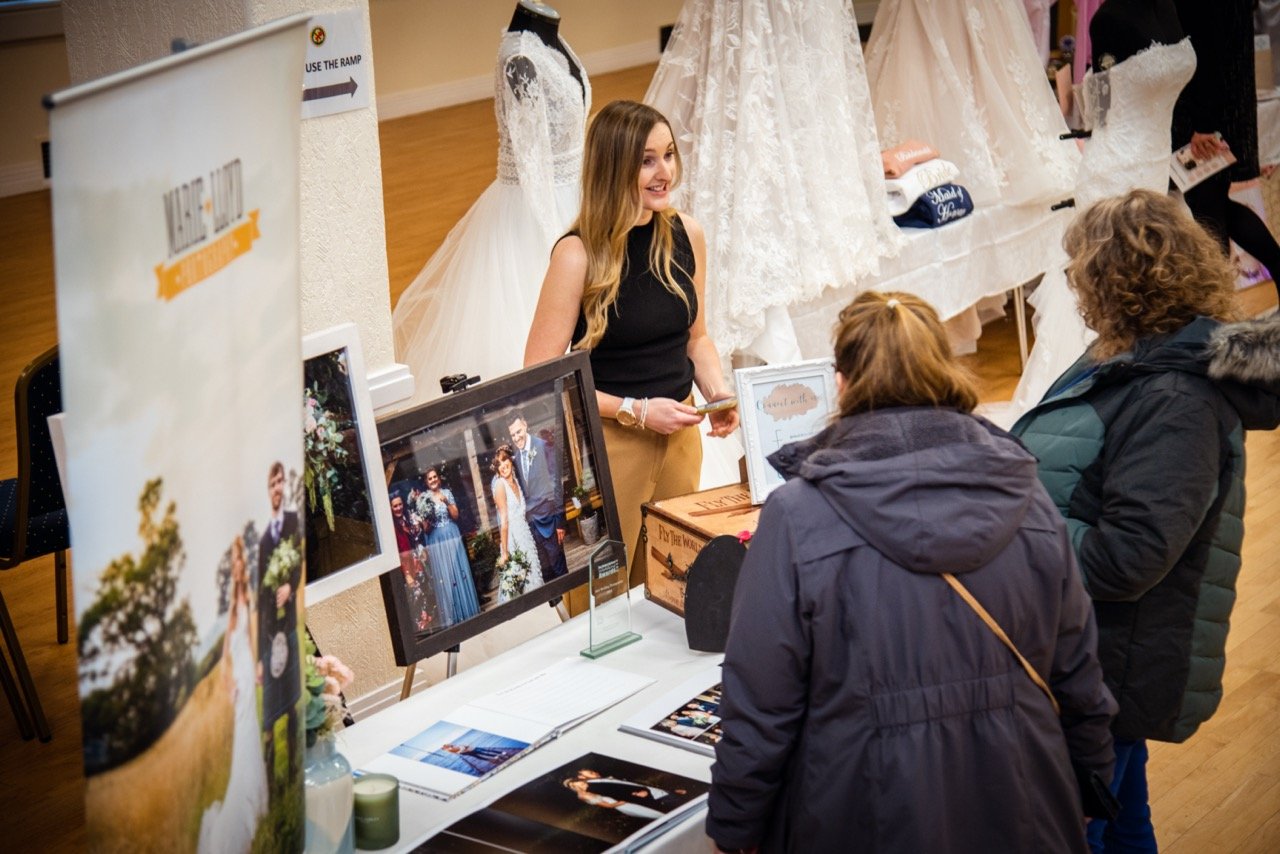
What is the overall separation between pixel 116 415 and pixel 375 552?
113 centimetres

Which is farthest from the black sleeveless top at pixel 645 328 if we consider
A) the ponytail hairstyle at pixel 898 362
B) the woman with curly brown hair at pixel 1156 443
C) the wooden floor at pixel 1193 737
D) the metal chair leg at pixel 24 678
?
the metal chair leg at pixel 24 678

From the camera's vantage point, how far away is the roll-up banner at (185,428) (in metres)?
1.06

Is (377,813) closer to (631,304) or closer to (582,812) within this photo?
(582,812)

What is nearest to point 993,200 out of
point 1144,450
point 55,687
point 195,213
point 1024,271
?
point 1024,271

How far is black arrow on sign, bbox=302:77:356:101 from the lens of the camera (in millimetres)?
2779

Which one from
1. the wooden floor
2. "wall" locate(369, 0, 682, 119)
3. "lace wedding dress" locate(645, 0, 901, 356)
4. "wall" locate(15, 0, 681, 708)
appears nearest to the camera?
"wall" locate(15, 0, 681, 708)

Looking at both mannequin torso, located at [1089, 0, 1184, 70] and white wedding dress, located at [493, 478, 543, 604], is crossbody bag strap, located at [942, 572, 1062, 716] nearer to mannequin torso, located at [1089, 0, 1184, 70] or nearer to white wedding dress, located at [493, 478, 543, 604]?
white wedding dress, located at [493, 478, 543, 604]

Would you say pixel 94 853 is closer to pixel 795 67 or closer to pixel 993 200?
pixel 795 67

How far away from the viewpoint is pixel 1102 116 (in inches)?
202

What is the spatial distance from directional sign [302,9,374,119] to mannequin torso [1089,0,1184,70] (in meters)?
3.02

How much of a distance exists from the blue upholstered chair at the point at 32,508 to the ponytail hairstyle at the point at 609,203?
4.70 ft

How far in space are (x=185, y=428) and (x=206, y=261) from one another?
146mm

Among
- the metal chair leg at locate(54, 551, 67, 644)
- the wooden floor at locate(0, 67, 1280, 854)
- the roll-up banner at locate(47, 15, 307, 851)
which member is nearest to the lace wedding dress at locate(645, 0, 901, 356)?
the wooden floor at locate(0, 67, 1280, 854)

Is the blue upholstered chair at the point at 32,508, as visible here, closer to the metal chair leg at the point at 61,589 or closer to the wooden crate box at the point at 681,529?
the metal chair leg at the point at 61,589
